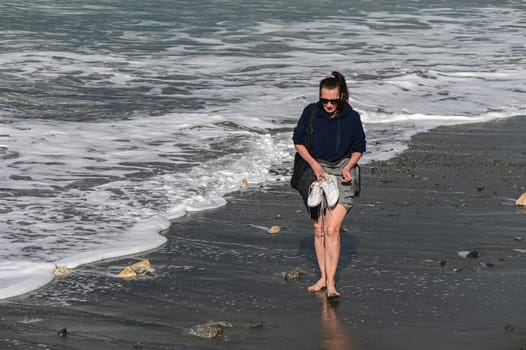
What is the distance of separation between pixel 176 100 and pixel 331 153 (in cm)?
1107

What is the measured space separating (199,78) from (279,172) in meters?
9.57

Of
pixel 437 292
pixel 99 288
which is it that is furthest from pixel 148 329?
pixel 437 292

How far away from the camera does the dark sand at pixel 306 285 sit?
595 cm

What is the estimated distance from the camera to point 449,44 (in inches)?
1150

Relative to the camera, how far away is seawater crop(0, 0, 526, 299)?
9422mm

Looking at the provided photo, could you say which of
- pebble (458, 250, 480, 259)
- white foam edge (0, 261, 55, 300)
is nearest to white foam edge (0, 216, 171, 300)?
white foam edge (0, 261, 55, 300)

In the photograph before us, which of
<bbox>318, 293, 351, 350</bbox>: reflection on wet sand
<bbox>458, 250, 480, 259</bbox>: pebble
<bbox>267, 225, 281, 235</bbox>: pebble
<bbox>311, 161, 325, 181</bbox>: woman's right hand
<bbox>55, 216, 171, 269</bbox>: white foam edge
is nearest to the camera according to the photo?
<bbox>318, 293, 351, 350</bbox>: reflection on wet sand

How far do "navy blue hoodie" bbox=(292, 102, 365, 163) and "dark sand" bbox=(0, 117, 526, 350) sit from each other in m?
0.91

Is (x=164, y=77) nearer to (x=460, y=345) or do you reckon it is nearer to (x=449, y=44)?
(x=449, y=44)

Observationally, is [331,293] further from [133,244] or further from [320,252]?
[133,244]

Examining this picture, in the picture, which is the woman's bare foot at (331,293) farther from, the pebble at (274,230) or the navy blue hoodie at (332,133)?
the pebble at (274,230)

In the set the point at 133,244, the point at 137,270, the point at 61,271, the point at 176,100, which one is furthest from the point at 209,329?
the point at 176,100

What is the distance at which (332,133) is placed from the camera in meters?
6.74

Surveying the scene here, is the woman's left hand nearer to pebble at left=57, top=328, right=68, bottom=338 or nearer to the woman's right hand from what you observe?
the woman's right hand
